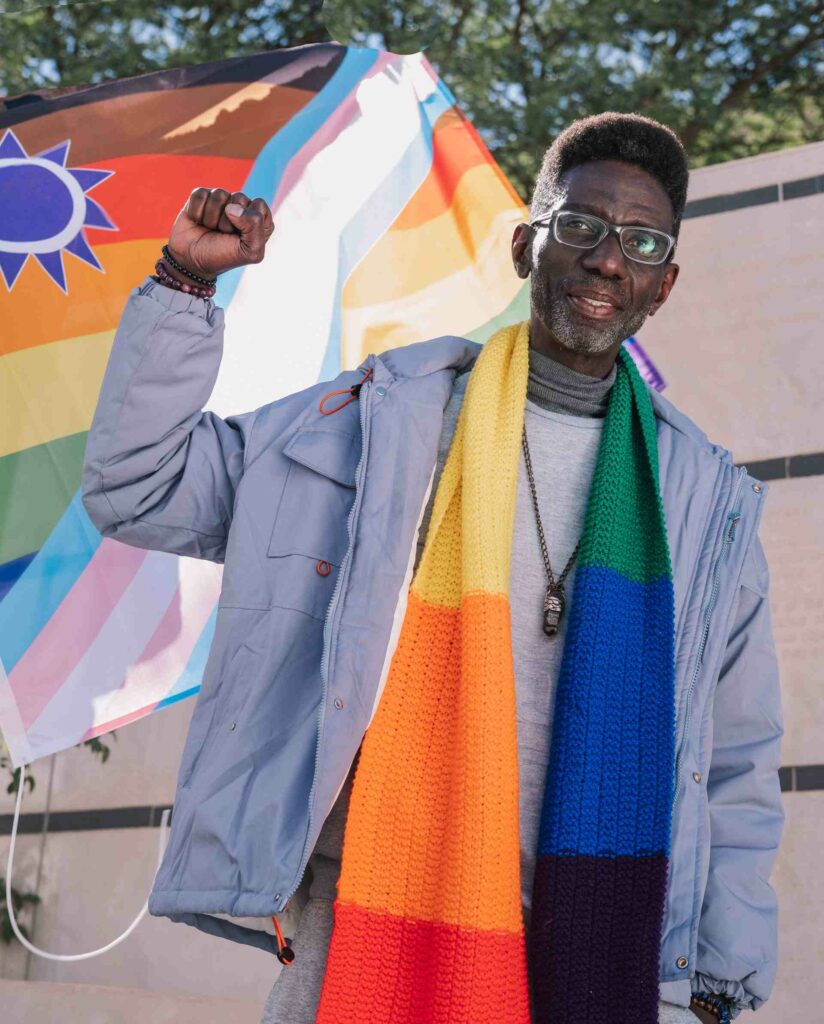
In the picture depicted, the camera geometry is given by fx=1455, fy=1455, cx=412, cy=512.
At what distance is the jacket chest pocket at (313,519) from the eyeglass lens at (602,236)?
0.50 meters

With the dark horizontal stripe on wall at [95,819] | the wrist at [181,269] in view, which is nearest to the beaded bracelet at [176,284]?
the wrist at [181,269]

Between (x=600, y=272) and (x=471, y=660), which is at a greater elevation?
(x=600, y=272)

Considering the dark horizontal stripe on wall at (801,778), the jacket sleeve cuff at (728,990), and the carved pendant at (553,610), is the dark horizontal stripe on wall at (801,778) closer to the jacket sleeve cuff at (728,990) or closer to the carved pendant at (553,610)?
the jacket sleeve cuff at (728,990)

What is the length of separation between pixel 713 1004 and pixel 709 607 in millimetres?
590

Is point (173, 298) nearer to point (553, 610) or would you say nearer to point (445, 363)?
point (445, 363)

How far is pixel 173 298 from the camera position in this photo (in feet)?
6.65

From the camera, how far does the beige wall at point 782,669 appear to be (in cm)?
376

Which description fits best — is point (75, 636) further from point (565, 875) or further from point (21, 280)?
point (565, 875)

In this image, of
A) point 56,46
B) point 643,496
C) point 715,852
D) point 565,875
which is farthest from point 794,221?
point 56,46

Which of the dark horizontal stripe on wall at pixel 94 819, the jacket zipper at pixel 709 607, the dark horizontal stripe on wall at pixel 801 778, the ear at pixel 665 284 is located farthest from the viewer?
the dark horizontal stripe on wall at pixel 94 819

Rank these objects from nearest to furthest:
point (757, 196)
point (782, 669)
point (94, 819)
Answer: point (782, 669) < point (94, 819) < point (757, 196)

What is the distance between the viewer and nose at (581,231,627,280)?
228 cm

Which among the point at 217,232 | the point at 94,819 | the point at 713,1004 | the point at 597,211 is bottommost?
the point at 713,1004

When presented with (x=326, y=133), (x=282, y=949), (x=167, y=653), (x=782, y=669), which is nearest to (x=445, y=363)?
(x=282, y=949)
